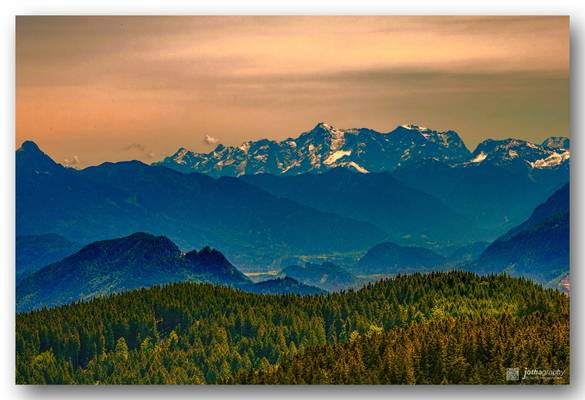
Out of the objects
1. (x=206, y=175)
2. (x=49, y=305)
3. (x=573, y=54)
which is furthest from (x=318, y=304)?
(x=573, y=54)

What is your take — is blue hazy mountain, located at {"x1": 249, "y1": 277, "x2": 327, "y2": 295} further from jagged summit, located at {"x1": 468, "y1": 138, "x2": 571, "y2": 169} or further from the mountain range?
jagged summit, located at {"x1": 468, "y1": 138, "x2": 571, "y2": 169}

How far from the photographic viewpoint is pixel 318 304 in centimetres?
3322

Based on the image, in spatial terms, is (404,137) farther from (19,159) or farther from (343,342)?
(19,159)

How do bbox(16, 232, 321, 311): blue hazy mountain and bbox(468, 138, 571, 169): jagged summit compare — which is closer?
bbox(468, 138, 571, 169): jagged summit

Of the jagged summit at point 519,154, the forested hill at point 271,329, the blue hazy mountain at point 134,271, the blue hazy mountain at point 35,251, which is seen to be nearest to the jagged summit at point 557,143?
the jagged summit at point 519,154

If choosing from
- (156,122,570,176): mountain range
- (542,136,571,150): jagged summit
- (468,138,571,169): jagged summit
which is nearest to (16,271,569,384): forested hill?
(468,138,571,169): jagged summit

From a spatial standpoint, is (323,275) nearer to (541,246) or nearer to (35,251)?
(541,246)

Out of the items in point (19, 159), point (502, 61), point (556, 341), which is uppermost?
point (502, 61)

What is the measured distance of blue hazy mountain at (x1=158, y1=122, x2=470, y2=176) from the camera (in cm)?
3228

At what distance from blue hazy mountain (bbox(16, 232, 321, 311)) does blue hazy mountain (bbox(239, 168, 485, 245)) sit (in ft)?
7.17

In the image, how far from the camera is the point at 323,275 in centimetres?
3359

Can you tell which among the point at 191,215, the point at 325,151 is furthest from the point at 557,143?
the point at 191,215

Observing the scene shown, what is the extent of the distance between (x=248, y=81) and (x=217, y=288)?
5340 millimetres

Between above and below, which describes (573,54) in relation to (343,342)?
above
